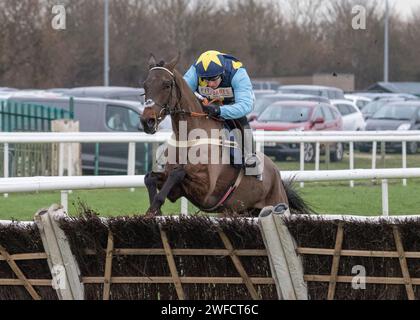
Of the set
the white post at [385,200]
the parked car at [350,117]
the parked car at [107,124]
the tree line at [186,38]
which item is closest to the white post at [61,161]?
the parked car at [107,124]

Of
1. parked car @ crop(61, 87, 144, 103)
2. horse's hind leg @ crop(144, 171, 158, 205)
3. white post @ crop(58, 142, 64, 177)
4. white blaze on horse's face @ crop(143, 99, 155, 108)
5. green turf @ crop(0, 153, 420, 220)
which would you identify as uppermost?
white blaze on horse's face @ crop(143, 99, 155, 108)

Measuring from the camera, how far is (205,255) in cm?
487

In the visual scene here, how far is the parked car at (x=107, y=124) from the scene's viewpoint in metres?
14.8

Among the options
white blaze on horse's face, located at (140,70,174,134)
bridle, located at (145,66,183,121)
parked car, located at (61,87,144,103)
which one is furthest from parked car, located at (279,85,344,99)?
white blaze on horse's face, located at (140,70,174,134)

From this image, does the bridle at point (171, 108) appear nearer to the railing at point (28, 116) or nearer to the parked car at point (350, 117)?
the railing at point (28, 116)

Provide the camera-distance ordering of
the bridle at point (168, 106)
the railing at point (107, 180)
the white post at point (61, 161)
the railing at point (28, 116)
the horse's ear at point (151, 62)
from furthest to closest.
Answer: the railing at point (28, 116)
the white post at point (61, 161)
the railing at point (107, 180)
the horse's ear at point (151, 62)
the bridle at point (168, 106)

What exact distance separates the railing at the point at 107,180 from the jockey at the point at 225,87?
1.33 metres

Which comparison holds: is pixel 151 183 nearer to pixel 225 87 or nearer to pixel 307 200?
pixel 225 87

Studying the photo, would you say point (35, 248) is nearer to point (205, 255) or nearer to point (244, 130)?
point (205, 255)

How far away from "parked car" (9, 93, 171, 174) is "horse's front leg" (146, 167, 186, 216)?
303 inches

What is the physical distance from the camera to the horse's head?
6.55 meters

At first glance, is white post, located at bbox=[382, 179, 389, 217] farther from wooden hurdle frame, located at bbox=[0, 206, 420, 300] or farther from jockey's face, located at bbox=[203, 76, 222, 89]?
wooden hurdle frame, located at bbox=[0, 206, 420, 300]

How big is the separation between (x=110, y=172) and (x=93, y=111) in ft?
6.77
